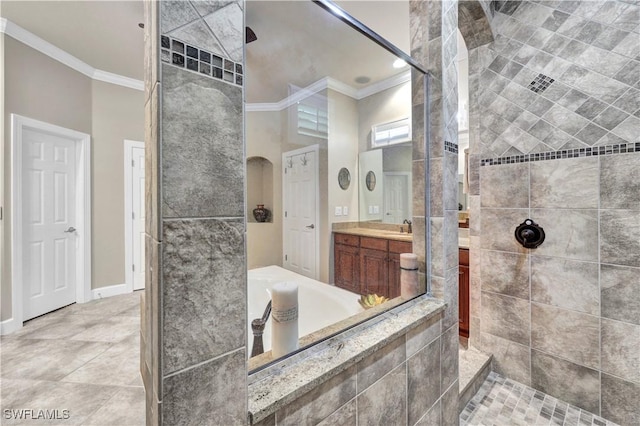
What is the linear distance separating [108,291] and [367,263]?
3.49m

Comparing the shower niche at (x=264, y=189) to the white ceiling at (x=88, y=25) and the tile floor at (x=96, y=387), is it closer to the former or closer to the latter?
the tile floor at (x=96, y=387)

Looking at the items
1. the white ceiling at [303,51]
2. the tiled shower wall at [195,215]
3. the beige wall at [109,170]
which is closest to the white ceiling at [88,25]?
the beige wall at [109,170]

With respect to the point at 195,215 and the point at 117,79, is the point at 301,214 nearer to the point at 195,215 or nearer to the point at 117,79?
the point at 195,215

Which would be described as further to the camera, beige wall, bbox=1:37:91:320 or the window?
beige wall, bbox=1:37:91:320

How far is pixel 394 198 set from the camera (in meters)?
2.31

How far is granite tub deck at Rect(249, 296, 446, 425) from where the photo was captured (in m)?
0.71

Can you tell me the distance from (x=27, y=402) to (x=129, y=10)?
304 centimetres

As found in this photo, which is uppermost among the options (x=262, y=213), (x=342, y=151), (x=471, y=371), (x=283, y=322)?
(x=342, y=151)

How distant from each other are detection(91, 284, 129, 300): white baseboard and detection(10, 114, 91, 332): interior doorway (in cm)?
8

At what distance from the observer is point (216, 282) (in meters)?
0.61

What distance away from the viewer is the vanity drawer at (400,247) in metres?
1.60

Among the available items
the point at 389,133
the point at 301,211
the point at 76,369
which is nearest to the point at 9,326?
the point at 76,369

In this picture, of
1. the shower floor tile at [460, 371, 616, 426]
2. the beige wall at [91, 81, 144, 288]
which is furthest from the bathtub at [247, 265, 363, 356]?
the beige wall at [91, 81, 144, 288]

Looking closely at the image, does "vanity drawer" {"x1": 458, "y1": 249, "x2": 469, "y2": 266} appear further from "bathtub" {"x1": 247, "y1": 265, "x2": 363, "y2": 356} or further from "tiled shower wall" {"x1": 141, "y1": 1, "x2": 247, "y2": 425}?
"tiled shower wall" {"x1": 141, "y1": 1, "x2": 247, "y2": 425}
